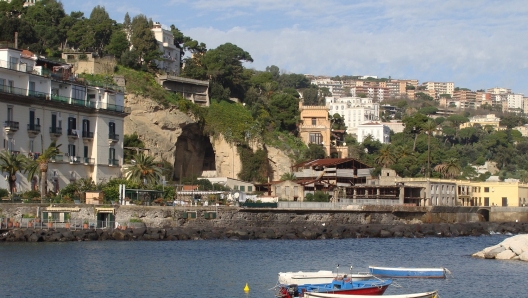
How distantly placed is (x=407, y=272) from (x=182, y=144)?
5507cm

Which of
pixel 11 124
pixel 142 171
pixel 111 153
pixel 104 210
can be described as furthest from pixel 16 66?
pixel 104 210

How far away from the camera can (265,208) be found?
76.2m

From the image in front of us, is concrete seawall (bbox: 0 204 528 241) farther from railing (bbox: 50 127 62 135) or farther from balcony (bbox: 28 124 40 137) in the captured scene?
railing (bbox: 50 127 62 135)

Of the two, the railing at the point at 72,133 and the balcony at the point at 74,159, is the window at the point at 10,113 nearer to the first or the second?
the railing at the point at 72,133

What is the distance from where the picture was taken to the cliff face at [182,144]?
299 ft

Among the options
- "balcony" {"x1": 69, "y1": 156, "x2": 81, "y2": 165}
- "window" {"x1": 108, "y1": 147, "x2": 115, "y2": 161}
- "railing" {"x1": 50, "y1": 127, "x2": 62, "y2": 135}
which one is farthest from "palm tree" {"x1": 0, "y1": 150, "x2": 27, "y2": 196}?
"window" {"x1": 108, "y1": 147, "x2": 115, "y2": 161}

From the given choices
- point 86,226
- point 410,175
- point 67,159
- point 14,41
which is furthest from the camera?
point 410,175

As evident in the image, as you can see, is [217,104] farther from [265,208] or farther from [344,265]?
[344,265]

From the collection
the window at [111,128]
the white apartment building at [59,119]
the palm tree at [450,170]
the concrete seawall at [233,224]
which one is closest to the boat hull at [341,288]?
the concrete seawall at [233,224]

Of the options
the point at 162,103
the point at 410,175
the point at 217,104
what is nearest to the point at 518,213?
the point at 410,175

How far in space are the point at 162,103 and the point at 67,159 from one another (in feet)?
70.3

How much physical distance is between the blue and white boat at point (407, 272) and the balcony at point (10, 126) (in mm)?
35103

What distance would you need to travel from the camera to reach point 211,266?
1946 inches

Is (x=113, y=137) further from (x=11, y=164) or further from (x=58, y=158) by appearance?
(x=11, y=164)
